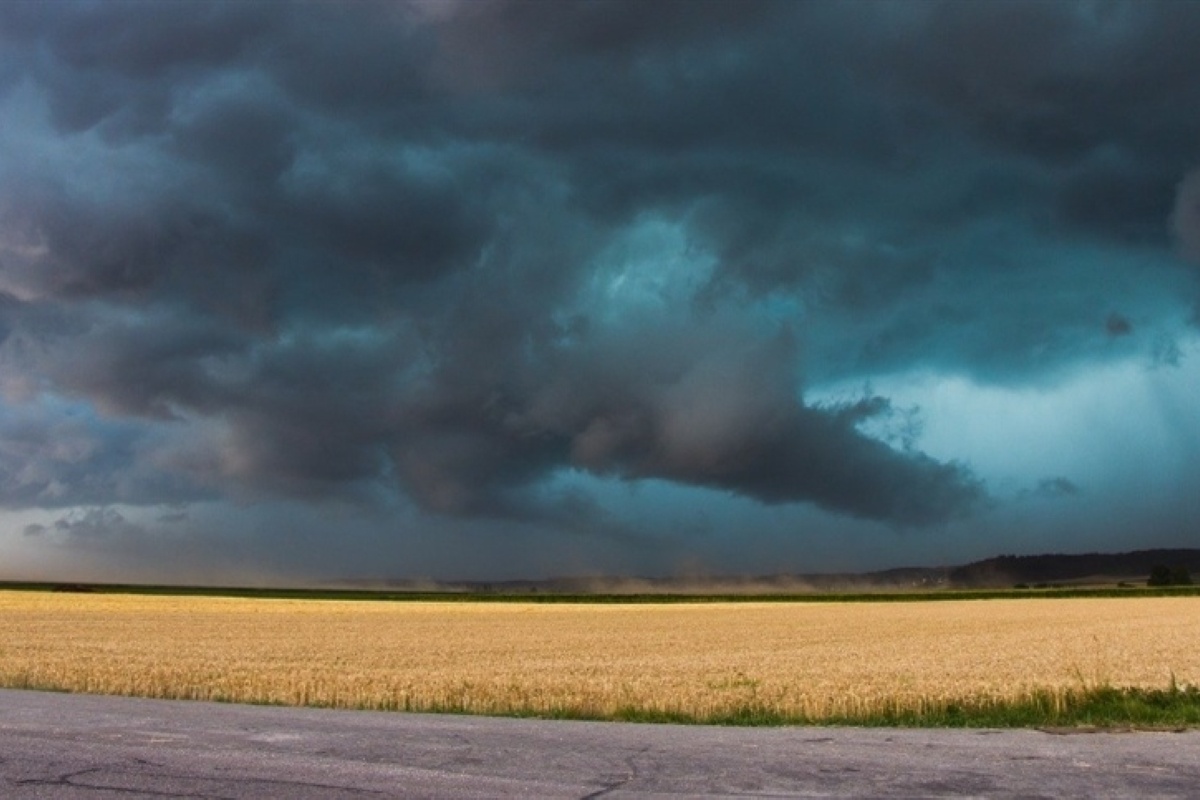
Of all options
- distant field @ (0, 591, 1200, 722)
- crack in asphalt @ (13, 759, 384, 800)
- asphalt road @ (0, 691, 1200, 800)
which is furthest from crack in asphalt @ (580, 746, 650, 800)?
distant field @ (0, 591, 1200, 722)

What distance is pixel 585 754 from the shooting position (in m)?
12.0

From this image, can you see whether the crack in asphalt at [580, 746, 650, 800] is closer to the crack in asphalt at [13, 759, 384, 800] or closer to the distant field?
the crack in asphalt at [13, 759, 384, 800]

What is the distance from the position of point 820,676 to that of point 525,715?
11493 mm

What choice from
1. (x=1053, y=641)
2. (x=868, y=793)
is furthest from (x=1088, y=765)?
(x=1053, y=641)

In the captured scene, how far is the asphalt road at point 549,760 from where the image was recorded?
10.1 meters

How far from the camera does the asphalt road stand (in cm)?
1012

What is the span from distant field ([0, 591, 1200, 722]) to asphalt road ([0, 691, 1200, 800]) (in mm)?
3715

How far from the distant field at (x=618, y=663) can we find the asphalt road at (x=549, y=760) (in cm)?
371

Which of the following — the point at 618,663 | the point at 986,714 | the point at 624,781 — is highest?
the point at 624,781

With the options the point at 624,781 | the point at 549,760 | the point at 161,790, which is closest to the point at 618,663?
the point at 549,760

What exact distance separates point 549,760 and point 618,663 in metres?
21.3

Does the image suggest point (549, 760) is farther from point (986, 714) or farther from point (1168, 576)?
point (1168, 576)

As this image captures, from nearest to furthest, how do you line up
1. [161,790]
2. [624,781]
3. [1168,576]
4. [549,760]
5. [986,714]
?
[161,790] < [624,781] < [549,760] < [986,714] < [1168,576]

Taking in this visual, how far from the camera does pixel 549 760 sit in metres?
11.6
